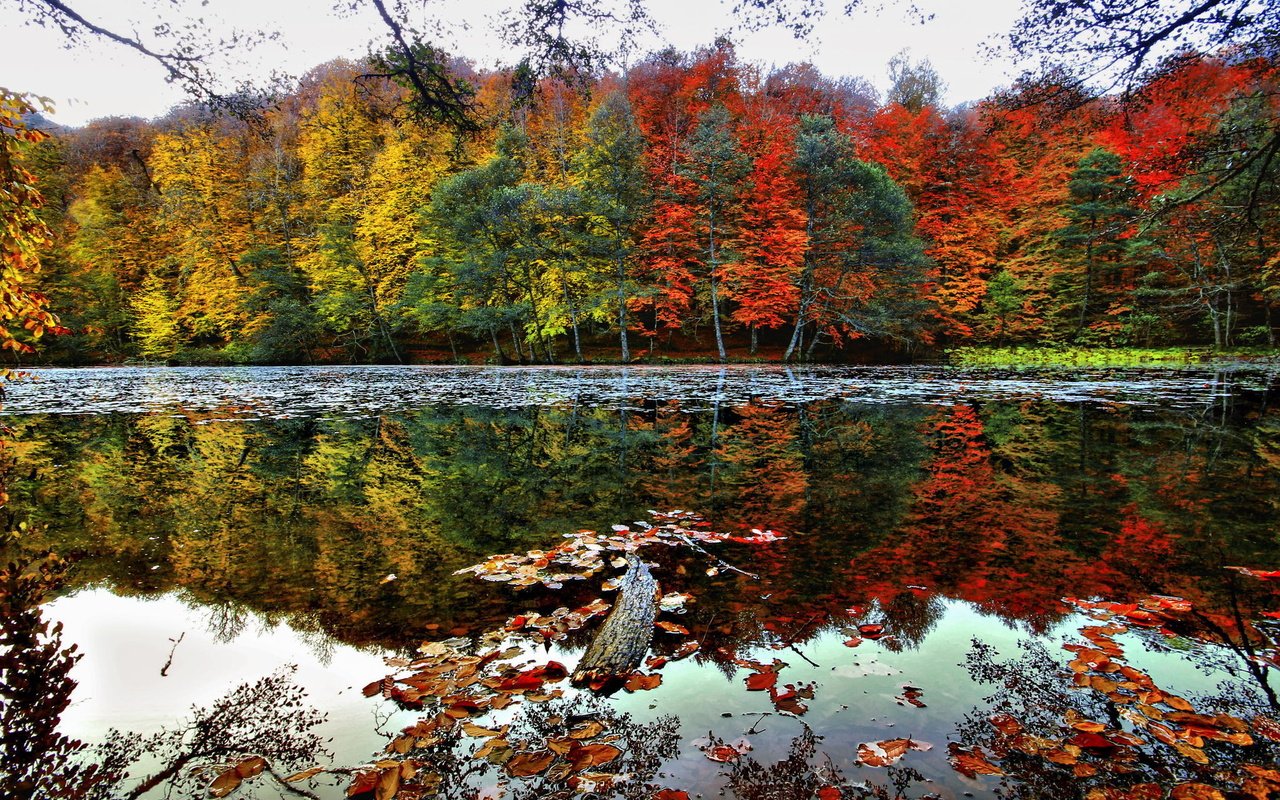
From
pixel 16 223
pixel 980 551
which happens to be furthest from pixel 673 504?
pixel 16 223

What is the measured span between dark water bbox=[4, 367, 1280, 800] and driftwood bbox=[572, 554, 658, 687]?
0.33 feet

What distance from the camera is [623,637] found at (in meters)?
2.57

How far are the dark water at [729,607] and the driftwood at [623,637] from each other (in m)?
0.10

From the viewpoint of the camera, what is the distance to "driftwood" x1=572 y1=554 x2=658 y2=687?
233 cm

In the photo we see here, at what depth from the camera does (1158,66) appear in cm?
710

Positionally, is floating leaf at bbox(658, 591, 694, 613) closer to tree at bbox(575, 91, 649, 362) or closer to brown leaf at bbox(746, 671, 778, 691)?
brown leaf at bbox(746, 671, 778, 691)

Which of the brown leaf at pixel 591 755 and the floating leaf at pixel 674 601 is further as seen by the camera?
the floating leaf at pixel 674 601

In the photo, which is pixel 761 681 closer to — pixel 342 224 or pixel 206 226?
pixel 342 224

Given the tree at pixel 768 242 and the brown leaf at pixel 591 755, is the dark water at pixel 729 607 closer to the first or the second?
the brown leaf at pixel 591 755

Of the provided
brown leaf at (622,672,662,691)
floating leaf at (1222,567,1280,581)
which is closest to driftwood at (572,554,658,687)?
brown leaf at (622,672,662,691)

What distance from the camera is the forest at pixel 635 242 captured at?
976 inches

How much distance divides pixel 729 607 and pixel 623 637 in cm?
70

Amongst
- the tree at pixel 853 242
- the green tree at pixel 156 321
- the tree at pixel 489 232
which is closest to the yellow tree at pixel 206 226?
the green tree at pixel 156 321

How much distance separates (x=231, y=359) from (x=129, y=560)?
34776 millimetres
